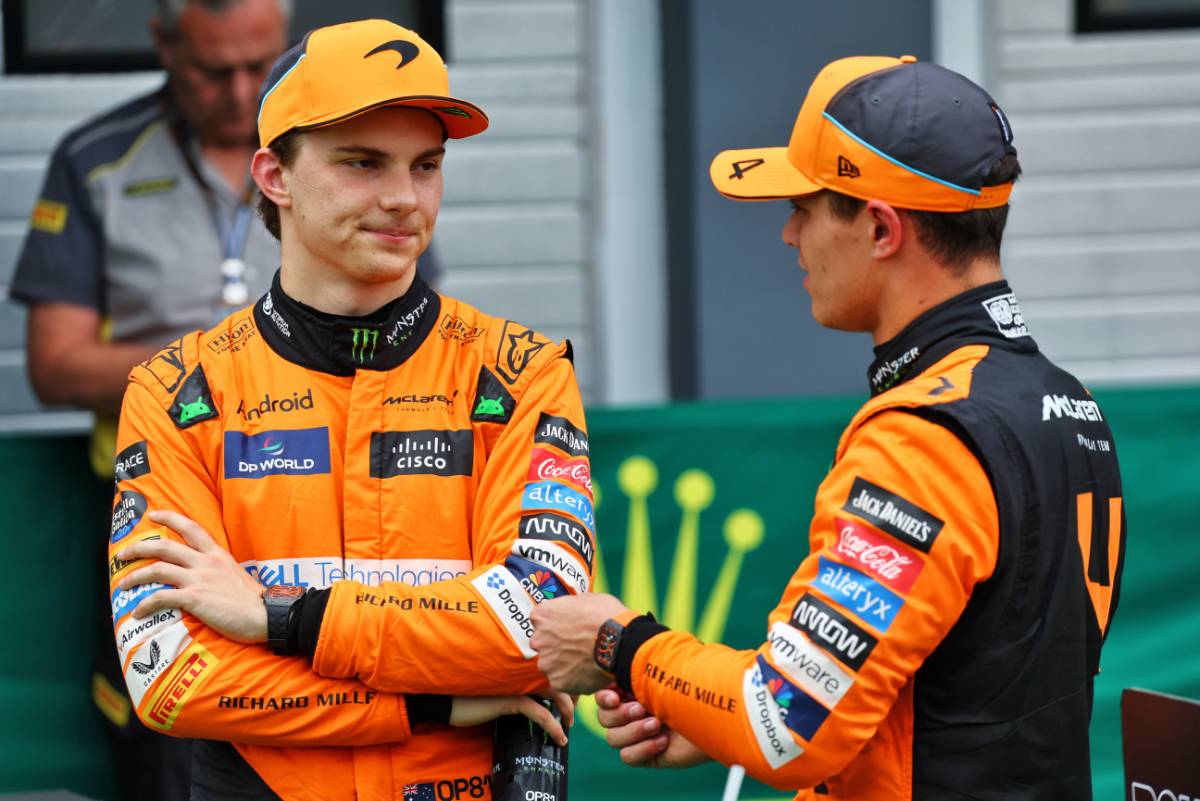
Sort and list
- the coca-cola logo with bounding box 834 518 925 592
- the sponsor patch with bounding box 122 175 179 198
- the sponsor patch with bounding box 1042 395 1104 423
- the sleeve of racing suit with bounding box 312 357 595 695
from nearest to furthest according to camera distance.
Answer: the coca-cola logo with bounding box 834 518 925 592
the sponsor patch with bounding box 1042 395 1104 423
the sleeve of racing suit with bounding box 312 357 595 695
the sponsor patch with bounding box 122 175 179 198

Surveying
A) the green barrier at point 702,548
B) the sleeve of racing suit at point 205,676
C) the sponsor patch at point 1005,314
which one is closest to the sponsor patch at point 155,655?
the sleeve of racing suit at point 205,676

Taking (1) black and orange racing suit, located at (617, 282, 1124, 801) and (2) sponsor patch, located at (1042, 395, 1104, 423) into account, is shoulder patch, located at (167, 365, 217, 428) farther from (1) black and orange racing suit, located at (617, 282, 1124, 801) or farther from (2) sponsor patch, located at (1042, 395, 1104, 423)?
(2) sponsor patch, located at (1042, 395, 1104, 423)

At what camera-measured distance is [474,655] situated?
8.33ft

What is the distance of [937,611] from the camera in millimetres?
2180

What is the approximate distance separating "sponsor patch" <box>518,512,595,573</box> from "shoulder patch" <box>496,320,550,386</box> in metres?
0.24

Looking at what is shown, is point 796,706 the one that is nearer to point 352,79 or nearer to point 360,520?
point 360,520

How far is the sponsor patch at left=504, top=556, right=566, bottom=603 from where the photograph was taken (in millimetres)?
2580

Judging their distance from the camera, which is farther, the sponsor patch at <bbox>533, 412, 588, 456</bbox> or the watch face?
the sponsor patch at <bbox>533, 412, 588, 456</bbox>

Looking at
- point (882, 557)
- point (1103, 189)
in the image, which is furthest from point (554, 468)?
point (1103, 189)

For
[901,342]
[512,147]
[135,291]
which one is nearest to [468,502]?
[901,342]

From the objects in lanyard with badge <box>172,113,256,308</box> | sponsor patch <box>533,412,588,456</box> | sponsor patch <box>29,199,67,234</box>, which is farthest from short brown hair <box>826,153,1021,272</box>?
sponsor patch <box>29,199,67,234</box>

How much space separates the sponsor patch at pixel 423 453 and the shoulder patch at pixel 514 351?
0.13m

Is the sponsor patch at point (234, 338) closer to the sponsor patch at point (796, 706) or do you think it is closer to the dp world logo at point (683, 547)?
the sponsor patch at point (796, 706)

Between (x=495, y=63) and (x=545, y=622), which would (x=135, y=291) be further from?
(x=545, y=622)
